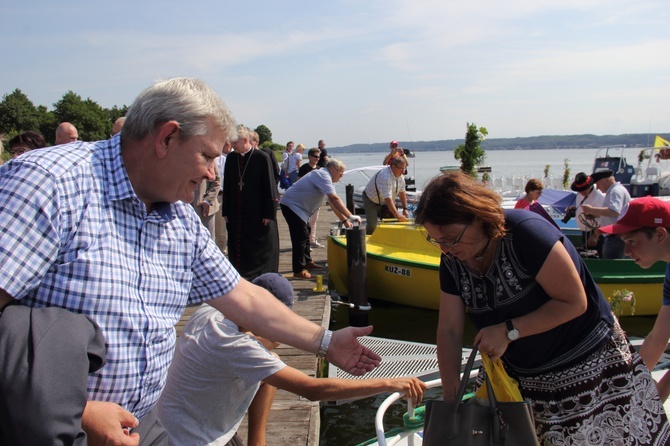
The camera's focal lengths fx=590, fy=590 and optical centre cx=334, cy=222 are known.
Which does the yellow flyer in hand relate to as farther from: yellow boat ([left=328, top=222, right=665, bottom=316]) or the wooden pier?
yellow boat ([left=328, top=222, right=665, bottom=316])

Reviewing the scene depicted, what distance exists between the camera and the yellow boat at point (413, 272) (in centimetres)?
830

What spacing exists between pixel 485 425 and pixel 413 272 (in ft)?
21.9

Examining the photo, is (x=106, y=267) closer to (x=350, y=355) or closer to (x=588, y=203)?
(x=350, y=355)

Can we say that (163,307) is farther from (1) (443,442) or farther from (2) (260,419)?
(2) (260,419)

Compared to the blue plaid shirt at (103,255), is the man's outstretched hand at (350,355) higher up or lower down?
lower down

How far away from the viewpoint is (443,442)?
2.08 metres

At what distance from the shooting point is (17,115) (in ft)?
230

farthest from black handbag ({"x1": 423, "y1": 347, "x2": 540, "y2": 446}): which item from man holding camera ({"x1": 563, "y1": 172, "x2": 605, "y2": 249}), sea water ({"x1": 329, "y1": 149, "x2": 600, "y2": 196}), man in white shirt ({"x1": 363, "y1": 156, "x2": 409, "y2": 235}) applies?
man in white shirt ({"x1": 363, "y1": 156, "x2": 409, "y2": 235})

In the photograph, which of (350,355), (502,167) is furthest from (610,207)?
(502,167)

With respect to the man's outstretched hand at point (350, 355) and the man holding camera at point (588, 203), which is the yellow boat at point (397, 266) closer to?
the man holding camera at point (588, 203)

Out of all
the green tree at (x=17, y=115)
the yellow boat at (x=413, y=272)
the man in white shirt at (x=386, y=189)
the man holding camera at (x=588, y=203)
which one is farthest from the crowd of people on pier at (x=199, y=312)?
the green tree at (x=17, y=115)

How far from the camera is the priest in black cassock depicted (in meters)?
6.52

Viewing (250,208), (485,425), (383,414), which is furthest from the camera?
(250,208)

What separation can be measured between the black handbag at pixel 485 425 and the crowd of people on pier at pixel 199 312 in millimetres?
234
